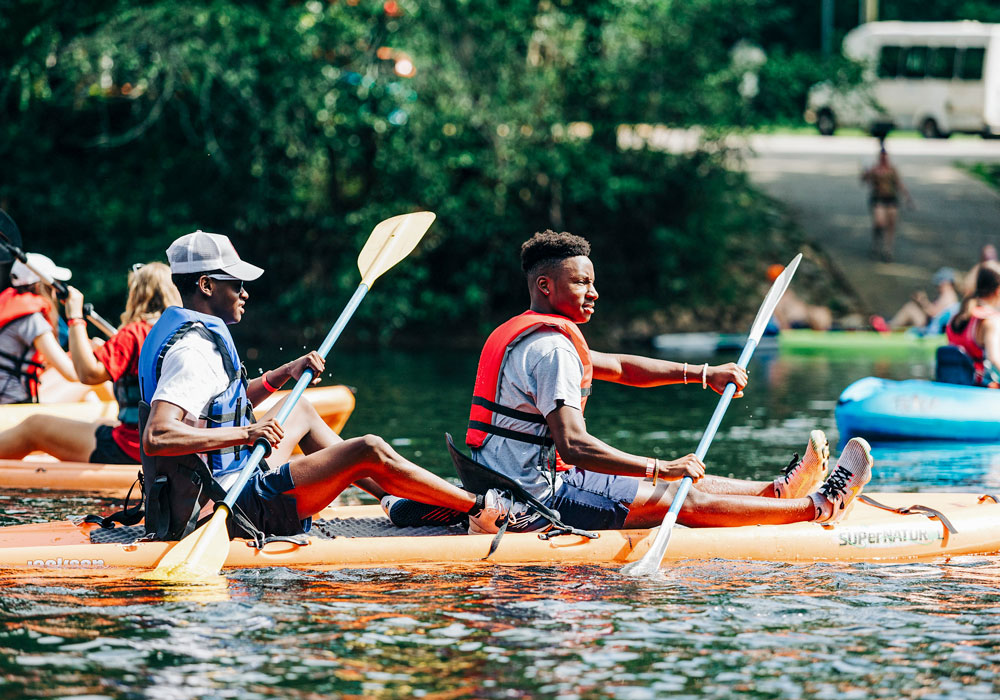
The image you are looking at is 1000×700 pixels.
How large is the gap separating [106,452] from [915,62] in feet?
62.5

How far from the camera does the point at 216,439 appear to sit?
4316 mm

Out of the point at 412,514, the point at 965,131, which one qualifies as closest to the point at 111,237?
the point at 412,514

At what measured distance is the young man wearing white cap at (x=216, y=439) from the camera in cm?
433

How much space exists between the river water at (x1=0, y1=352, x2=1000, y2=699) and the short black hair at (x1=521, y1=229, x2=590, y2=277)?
115cm

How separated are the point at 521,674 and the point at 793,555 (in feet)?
5.62

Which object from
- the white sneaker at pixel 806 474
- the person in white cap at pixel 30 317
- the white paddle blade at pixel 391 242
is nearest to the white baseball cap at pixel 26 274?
the person in white cap at pixel 30 317

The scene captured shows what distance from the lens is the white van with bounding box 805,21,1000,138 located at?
22062mm

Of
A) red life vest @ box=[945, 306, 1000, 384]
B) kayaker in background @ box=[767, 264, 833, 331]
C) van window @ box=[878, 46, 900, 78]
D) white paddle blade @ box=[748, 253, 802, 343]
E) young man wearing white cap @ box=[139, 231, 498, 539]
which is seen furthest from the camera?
van window @ box=[878, 46, 900, 78]

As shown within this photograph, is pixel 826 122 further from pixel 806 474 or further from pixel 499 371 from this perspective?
pixel 499 371

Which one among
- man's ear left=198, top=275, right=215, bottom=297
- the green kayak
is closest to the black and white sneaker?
man's ear left=198, top=275, right=215, bottom=297

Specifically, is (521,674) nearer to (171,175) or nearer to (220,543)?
(220,543)

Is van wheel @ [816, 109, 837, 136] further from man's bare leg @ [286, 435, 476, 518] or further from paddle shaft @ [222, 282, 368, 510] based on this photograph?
man's bare leg @ [286, 435, 476, 518]

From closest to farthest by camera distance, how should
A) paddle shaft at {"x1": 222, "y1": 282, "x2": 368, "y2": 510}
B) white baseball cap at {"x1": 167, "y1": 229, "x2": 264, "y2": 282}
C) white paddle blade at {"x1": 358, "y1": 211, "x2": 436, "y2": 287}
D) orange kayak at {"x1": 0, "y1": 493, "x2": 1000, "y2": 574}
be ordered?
→ white baseball cap at {"x1": 167, "y1": 229, "x2": 264, "y2": 282}, paddle shaft at {"x1": 222, "y1": 282, "x2": 368, "y2": 510}, orange kayak at {"x1": 0, "y1": 493, "x2": 1000, "y2": 574}, white paddle blade at {"x1": 358, "y1": 211, "x2": 436, "y2": 287}

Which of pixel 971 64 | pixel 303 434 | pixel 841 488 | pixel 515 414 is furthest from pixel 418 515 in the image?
pixel 971 64
